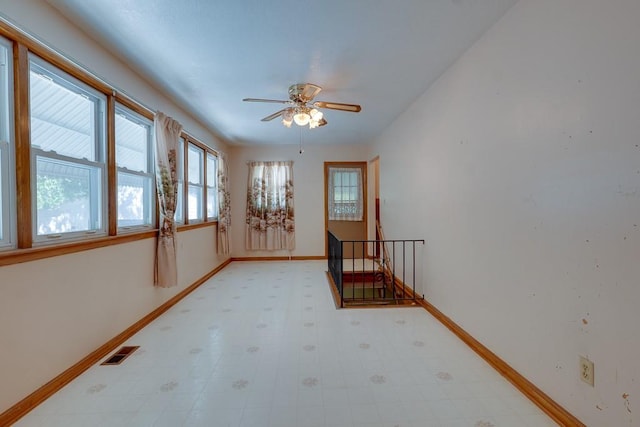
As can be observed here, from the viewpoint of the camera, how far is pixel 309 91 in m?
2.95

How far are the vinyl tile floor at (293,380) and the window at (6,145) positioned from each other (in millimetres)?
1101

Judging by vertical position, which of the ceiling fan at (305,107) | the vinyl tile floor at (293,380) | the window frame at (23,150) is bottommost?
the vinyl tile floor at (293,380)

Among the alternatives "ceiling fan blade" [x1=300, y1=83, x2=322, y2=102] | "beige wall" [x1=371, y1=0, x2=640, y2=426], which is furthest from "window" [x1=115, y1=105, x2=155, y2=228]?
"beige wall" [x1=371, y1=0, x2=640, y2=426]

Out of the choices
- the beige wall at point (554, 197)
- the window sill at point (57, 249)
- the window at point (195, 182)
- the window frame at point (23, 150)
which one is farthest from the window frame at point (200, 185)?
the beige wall at point (554, 197)

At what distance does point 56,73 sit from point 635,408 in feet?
12.1

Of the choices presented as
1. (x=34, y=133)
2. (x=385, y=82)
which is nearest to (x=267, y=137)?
(x=385, y=82)

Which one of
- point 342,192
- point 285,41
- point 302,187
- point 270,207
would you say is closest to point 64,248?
point 285,41

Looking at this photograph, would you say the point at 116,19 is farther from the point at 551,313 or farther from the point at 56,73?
the point at 551,313

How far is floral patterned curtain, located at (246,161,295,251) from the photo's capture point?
605 centimetres

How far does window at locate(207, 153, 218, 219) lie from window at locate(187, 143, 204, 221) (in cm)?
29

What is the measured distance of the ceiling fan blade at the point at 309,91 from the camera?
2.86 metres

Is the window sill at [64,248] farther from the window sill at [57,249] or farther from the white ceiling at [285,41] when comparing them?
the white ceiling at [285,41]

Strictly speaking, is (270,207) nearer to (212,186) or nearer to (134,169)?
(212,186)

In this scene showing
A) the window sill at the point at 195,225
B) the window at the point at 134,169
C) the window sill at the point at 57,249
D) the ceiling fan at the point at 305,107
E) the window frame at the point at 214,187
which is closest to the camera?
the window sill at the point at 57,249
